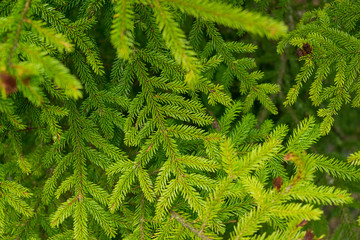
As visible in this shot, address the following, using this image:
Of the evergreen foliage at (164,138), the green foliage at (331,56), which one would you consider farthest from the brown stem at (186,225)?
the green foliage at (331,56)

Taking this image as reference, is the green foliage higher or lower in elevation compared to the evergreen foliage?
higher

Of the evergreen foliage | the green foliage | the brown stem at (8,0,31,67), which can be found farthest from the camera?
the green foliage

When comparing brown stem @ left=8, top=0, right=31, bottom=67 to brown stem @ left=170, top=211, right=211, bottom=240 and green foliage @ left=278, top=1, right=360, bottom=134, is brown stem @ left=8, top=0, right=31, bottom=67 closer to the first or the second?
brown stem @ left=170, top=211, right=211, bottom=240

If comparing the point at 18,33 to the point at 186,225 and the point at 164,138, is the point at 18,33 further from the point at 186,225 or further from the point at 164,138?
the point at 186,225

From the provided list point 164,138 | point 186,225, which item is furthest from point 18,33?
point 186,225

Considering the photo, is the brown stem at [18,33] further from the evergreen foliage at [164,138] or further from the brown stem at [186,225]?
the brown stem at [186,225]

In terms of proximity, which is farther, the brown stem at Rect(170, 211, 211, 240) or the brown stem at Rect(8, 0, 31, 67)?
the brown stem at Rect(170, 211, 211, 240)

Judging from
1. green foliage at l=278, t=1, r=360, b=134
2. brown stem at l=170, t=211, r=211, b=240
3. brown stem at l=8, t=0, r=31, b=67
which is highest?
green foliage at l=278, t=1, r=360, b=134

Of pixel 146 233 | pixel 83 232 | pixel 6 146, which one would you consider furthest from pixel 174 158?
pixel 6 146

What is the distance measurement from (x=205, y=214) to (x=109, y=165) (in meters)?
0.81

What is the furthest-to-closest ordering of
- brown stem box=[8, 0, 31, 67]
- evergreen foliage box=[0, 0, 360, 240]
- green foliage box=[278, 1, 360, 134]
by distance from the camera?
green foliage box=[278, 1, 360, 134] < evergreen foliage box=[0, 0, 360, 240] < brown stem box=[8, 0, 31, 67]

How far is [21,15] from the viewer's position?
4.37 feet

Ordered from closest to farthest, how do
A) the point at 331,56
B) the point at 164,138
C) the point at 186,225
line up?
the point at 186,225, the point at 164,138, the point at 331,56

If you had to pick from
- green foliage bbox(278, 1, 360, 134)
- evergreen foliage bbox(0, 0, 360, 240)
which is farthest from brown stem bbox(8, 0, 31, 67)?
green foliage bbox(278, 1, 360, 134)
